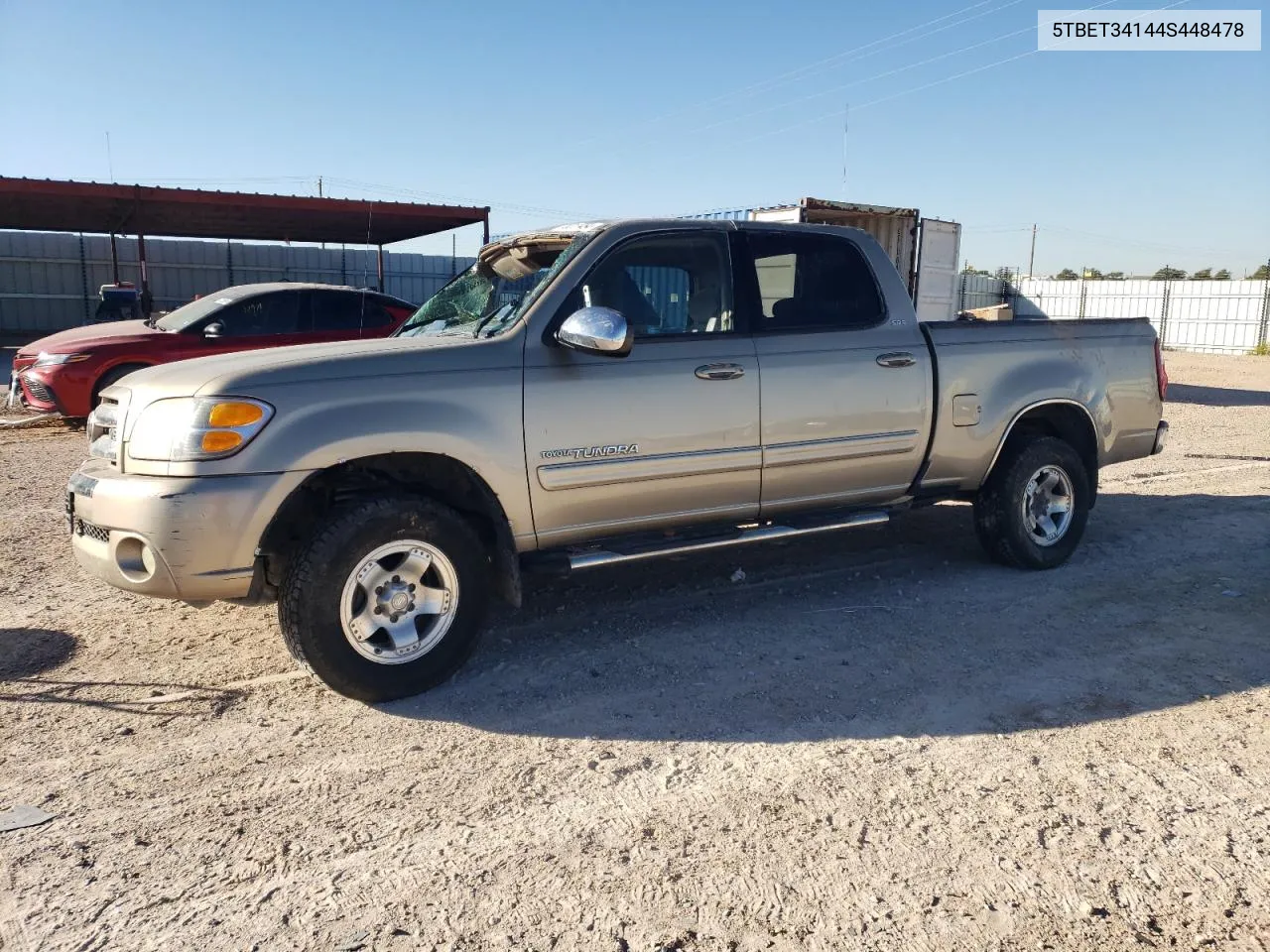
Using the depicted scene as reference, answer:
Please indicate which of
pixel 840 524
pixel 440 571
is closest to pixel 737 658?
pixel 840 524

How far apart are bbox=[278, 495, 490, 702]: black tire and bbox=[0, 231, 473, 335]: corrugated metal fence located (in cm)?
2299

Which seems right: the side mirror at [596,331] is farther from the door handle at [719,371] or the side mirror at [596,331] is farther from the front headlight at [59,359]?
the front headlight at [59,359]

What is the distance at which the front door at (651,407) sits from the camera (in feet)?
14.0

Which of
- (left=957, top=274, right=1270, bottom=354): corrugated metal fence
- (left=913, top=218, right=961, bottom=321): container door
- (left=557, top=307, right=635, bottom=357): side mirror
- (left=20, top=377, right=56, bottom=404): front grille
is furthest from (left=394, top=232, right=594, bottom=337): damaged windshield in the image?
(left=957, top=274, right=1270, bottom=354): corrugated metal fence

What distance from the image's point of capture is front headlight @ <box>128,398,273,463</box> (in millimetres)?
3693

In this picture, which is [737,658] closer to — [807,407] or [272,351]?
[807,407]

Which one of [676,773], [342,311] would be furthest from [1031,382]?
[342,311]

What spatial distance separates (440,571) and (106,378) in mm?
8494

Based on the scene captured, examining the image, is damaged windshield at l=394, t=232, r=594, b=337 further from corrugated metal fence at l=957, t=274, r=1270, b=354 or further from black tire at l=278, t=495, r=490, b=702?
corrugated metal fence at l=957, t=274, r=1270, b=354

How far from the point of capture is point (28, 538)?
651 centimetres

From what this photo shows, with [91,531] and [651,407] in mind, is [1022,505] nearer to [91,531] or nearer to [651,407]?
[651,407]

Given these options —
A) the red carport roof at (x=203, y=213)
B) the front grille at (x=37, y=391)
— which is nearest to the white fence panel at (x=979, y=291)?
the red carport roof at (x=203, y=213)

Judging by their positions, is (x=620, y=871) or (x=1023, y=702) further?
(x=1023, y=702)

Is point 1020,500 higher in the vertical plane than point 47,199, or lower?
lower
